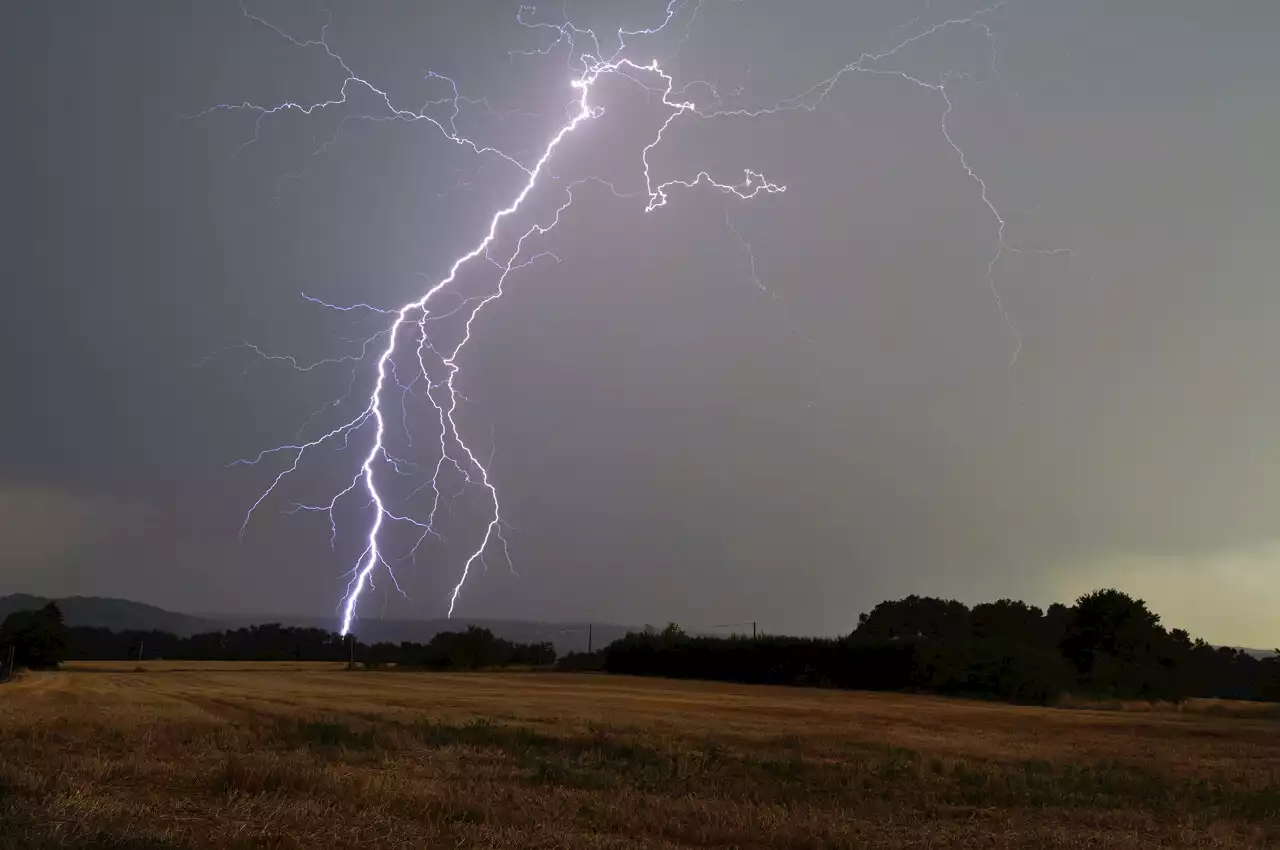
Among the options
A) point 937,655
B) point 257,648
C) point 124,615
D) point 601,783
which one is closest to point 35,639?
point 257,648

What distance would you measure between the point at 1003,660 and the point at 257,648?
6109 centimetres

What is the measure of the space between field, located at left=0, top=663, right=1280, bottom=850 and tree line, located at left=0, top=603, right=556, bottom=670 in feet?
85.0

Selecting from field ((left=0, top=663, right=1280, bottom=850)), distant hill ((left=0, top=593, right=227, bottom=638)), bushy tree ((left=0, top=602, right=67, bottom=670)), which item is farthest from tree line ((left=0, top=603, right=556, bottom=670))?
distant hill ((left=0, top=593, right=227, bottom=638))

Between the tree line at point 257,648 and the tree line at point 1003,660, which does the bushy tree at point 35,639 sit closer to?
the tree line at point 257,648

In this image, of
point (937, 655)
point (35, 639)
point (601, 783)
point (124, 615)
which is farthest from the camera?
point (124, 615)

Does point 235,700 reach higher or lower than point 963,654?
lower

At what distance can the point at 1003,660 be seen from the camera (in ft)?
104

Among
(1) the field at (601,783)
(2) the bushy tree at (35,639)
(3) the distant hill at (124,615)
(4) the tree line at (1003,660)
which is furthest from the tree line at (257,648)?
(3) the distant hill at (124,615)

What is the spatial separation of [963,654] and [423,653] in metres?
31.2

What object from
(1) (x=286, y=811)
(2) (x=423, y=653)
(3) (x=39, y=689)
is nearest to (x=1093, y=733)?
(1) (x=286, y=811)

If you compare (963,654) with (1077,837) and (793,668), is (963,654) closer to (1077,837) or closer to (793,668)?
(793,668)

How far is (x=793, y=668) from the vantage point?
128ft

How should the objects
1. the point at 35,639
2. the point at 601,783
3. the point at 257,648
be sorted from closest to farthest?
the point at 601,783 → the point at 35,639 → the point at 257,648

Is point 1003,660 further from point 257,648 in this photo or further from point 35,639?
point 257,648
